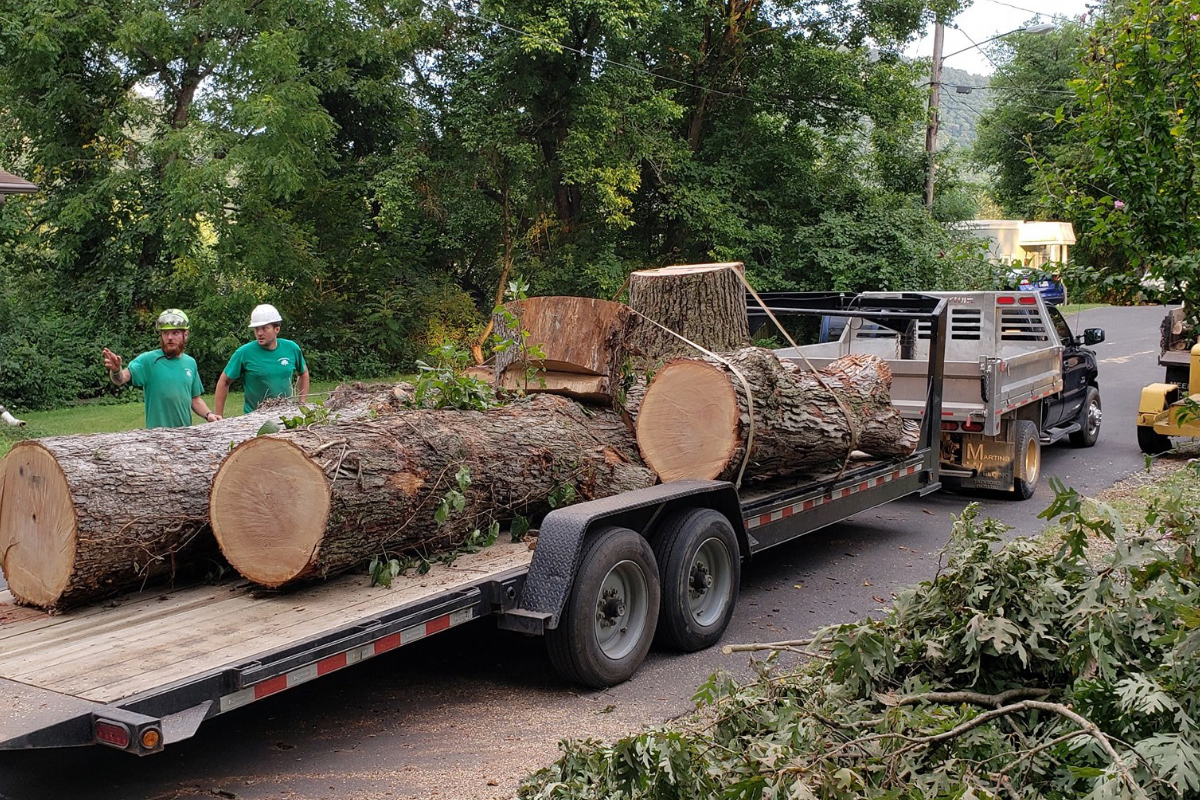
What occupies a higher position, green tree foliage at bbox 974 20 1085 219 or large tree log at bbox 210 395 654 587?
green tree foliage at bbox 974 20 1085 219

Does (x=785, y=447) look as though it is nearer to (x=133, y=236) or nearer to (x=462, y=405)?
(x=462, y=405)

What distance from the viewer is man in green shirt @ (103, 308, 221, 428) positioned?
735 centimetres

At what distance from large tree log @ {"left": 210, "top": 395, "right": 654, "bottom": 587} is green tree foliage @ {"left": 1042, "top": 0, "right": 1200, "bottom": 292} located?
359 cm

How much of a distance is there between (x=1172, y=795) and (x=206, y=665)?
132 inches

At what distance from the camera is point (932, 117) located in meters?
25.3

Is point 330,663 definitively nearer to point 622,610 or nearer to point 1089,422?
point 622,610

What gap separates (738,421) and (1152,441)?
335 inches

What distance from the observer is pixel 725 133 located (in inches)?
990

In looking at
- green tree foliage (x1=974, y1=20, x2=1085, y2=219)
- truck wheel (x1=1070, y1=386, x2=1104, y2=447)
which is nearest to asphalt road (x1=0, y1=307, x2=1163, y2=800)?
truck wheel (x1=1070, y1=386, x2=1104, y2=447)

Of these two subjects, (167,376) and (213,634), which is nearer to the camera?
(213,634)

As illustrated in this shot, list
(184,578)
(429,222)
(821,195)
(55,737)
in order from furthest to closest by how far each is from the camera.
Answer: (821,195)
(429,222)
(184,578)
(55,737)

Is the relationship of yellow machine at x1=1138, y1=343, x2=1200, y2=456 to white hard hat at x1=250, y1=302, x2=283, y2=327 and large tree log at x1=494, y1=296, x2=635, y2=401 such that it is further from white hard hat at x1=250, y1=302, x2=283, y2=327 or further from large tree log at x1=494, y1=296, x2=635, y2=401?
white hard hat at x1=250, y1=302, x2=283, y2=327

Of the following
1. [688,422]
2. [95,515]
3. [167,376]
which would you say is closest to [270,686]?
[95,515]

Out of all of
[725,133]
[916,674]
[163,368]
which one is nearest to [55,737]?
[916,674]
